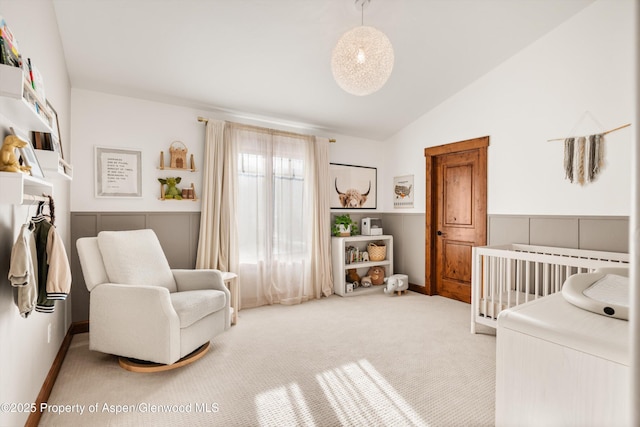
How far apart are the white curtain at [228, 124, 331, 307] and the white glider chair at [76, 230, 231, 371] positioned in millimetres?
1181

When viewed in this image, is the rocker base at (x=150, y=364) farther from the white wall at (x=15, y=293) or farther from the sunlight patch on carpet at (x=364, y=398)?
the sunlight patch on carpet at (x=364, y=398)

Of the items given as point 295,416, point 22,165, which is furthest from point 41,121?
point 295,416

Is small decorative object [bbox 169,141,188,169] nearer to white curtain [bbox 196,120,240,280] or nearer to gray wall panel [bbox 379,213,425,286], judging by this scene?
white curtain [bbox 196,120,240,280]

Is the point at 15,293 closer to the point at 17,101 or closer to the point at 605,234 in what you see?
the point at 17,101

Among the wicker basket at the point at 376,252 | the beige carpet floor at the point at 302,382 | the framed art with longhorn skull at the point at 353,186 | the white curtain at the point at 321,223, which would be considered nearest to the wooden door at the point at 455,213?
the wicker basket at the point at 376,252

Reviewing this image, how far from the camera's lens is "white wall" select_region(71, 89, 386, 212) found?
3.06 metres

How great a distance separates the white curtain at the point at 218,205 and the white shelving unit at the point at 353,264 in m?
1.41

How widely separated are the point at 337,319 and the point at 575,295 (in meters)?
2.54

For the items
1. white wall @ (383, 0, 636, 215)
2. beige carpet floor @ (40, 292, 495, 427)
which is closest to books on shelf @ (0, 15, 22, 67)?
beige carpet floor @ (40, 292, 495, 427)

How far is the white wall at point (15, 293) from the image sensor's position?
1.41 metres

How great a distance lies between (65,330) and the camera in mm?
2764

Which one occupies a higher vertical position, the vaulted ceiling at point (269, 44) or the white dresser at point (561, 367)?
the vaulted ceiling at point (269, 44)

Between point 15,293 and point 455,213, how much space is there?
4.17 m

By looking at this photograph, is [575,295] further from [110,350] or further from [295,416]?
[110,350]
